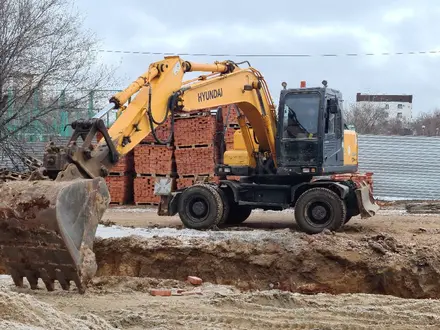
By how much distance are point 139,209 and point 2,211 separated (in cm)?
1250

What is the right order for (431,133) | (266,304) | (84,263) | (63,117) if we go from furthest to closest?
(431,133)
(63,117)
(266,304)
(84,263)

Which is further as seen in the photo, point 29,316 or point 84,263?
point 84,263

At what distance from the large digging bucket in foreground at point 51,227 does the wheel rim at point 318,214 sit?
20.5 ft

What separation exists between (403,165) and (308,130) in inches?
380

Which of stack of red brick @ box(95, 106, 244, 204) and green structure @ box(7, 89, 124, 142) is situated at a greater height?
green structure @ box(7, 89, 124, 142)

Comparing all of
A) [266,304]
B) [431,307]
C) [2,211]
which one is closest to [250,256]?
[266,304]

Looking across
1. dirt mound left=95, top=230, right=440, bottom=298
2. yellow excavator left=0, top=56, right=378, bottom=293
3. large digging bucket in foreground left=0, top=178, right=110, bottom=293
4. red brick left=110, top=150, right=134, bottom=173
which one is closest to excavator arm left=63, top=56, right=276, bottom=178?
yellow excavator left=0, top=56, right=378, bottom=293

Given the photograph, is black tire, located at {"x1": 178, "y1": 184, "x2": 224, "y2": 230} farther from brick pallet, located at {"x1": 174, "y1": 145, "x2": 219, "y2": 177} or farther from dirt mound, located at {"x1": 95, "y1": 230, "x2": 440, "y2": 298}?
brick pallet, located at {"x1": 174, "y1": 145, "x2": 219, "y2": 177}

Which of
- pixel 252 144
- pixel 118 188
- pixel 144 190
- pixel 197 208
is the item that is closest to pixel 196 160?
pixel 144 190

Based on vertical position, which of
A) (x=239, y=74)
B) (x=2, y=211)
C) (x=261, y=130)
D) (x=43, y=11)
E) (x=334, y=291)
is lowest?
(x=334, y=291)

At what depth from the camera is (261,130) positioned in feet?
44.6

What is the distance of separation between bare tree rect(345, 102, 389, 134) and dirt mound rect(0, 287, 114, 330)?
50485mm

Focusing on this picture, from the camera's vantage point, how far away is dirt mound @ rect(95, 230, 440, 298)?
1018cm

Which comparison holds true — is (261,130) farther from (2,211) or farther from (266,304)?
(2,211)
